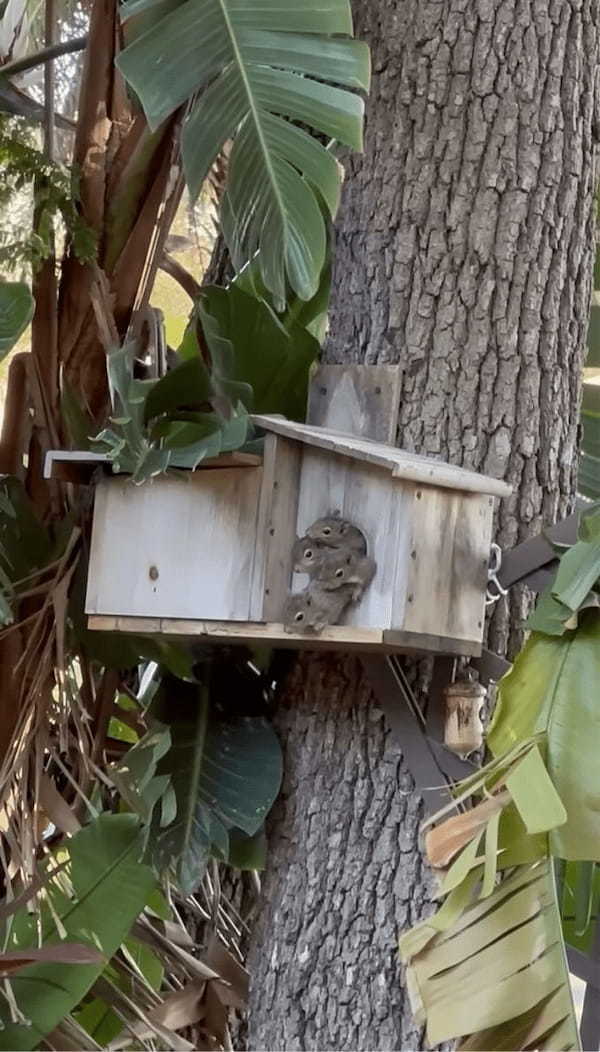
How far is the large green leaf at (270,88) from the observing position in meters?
1.33

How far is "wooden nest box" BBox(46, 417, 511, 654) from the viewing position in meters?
1.29

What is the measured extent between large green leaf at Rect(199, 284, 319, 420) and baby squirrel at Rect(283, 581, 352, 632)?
29cm

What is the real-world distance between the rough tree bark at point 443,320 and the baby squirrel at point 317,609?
240 mm

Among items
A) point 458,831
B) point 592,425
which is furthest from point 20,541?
point 592,425

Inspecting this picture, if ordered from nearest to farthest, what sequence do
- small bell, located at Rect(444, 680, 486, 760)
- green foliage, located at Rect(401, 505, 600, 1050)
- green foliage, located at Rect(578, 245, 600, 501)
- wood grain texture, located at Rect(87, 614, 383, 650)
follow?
1. green foliage, located at Rect(401, 505, 600, 1050)
2. wood grain texture, located at Rect(87, 614, 383, 650)
3. small bell, located at Rect(444, 680, 486, 760)
4. green foliage, located at Rect(578, 245, 600, 501)

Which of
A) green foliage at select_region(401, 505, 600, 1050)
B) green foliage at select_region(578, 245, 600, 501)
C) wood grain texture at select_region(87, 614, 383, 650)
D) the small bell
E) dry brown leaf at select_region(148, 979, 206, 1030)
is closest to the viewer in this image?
green foliage at select_region(401, 505, 600, 1050)

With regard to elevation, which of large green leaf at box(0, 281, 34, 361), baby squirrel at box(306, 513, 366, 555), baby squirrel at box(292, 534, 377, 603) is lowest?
baby squirrel at box(292, 534, 377, 603)

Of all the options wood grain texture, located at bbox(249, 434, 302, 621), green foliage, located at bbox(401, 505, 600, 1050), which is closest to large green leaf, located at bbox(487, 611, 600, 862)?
green foliage, located at bbox(401, 505, 600, 1050)

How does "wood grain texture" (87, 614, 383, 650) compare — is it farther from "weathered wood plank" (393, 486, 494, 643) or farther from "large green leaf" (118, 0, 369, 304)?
"large green leaf" (118, 0, 369, 304)

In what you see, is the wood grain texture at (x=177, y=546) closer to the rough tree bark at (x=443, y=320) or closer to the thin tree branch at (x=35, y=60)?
the rough tree bark at (x=443, y=320)

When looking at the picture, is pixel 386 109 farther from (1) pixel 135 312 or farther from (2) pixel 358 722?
(2) pixel 358 722

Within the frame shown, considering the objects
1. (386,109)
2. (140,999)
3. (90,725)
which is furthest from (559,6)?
(140,999)

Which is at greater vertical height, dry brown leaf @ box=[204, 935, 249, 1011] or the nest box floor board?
the nest box floor board

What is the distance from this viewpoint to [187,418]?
142 centimetres
